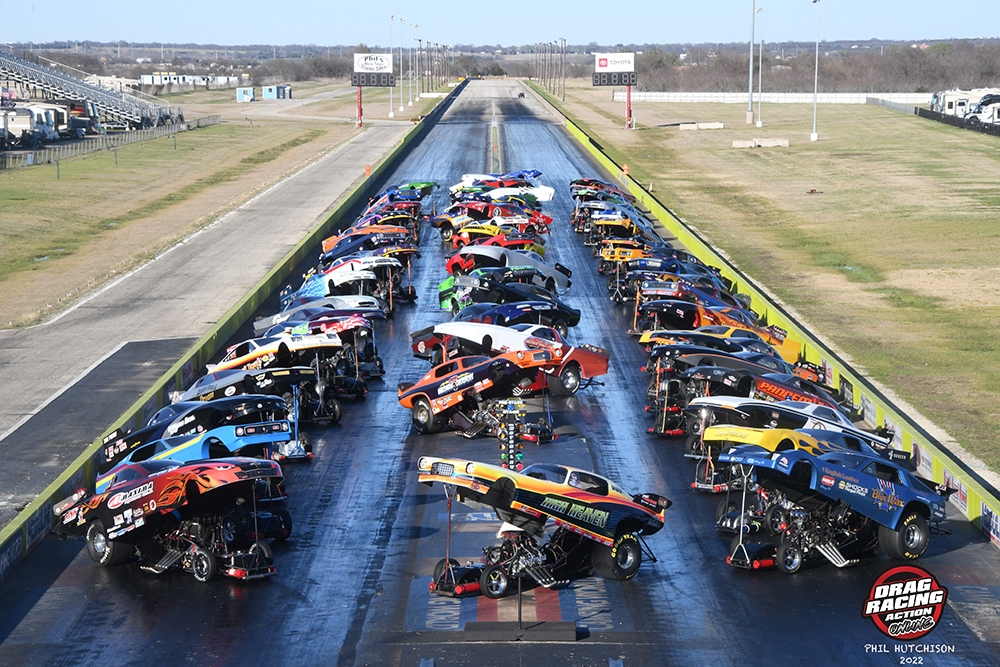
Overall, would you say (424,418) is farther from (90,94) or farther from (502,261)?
(90,94)

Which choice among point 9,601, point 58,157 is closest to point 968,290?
point 9,601

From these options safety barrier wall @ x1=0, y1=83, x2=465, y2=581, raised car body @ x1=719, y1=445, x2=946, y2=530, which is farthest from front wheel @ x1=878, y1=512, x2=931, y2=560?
safety barrier wall @ x1=0, y1=83, x2=465, y2=581

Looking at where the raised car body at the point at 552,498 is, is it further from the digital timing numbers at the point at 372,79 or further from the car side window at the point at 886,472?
the digital timing numbers at the point at 372,79

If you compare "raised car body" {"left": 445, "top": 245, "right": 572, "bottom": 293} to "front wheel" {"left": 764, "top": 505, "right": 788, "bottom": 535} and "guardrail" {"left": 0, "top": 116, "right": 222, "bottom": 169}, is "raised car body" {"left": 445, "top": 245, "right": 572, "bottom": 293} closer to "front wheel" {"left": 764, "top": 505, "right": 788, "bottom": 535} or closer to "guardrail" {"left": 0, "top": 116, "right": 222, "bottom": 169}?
"front wheel" {"left": 764, "top": 505, "right": 788, "bottom": 535}

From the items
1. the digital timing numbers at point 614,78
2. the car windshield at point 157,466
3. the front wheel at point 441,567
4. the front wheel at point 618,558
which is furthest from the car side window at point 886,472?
the digital timing numbers at point 614,78

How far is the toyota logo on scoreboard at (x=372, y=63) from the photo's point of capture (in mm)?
121375

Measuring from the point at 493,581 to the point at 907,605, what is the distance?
21.2ft

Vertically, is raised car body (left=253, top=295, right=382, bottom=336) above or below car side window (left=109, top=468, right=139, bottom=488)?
above

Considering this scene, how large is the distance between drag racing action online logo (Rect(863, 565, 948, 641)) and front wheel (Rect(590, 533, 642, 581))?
3.68 meters

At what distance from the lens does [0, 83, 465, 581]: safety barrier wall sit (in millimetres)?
20969

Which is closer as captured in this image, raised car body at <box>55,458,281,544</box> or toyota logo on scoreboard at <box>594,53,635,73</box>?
raised car body at <box>55,458,281,544</box>

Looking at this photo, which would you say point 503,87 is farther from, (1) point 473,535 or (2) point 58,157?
(1) point 473,535

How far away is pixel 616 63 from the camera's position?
121m

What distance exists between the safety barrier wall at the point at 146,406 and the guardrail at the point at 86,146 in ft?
124
